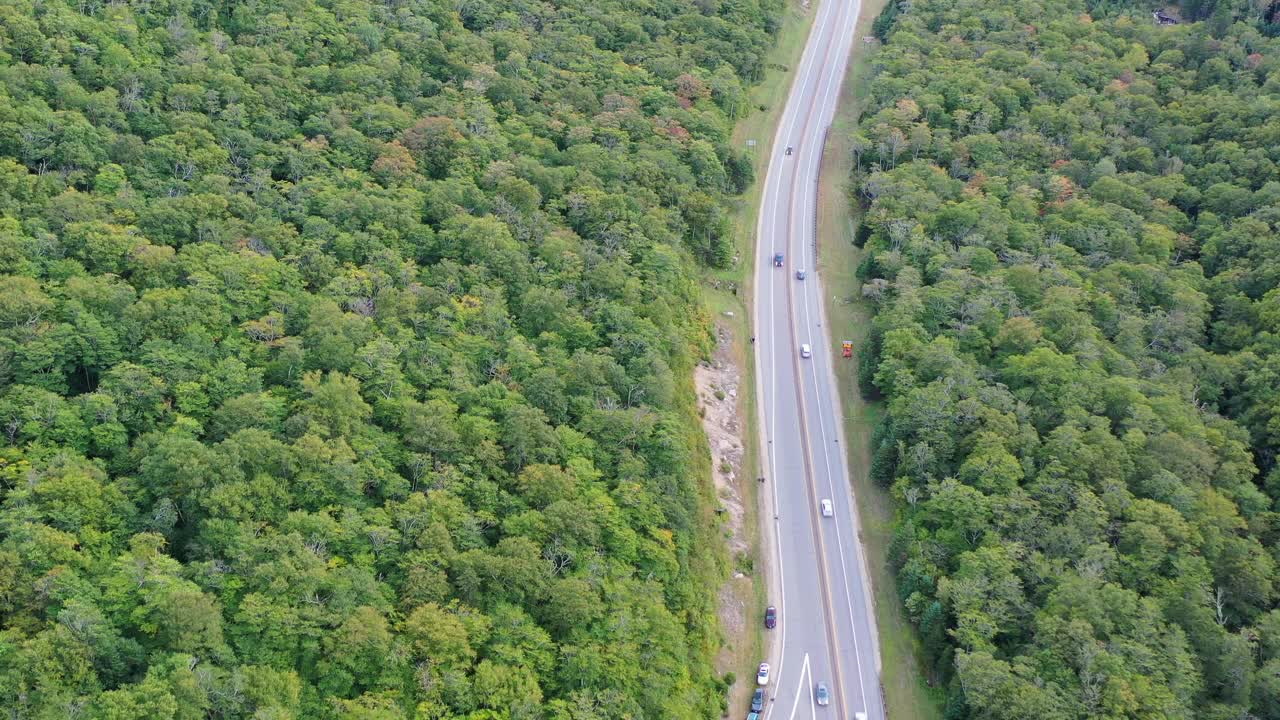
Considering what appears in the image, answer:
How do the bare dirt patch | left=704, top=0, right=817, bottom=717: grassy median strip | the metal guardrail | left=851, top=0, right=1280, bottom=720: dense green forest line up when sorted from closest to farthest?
left=851, top=0, right=1280, bottom=720: dense green forest → left=704, top=0, right=817, bottom=717: grassy median strip → the bare dirt patch → the metal guardrail

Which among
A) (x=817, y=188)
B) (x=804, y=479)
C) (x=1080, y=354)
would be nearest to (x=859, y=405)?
(x=804, y=479)

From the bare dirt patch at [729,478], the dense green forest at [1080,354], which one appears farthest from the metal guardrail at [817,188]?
the bare dirt patch at [729,478]

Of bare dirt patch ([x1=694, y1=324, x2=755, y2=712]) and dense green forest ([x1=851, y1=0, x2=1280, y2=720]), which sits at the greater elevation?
dense green forest ([x1=851, y1=0, x2=1280, y2=720])

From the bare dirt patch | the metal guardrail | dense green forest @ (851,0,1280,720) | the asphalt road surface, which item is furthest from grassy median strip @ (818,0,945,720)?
the bare dirt patch

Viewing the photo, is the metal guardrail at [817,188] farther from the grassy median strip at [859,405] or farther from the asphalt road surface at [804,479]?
the grassy median strip at [859,405]

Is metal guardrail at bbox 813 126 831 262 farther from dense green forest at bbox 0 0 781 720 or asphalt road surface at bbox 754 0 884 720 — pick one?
dense green forest at bbox 0 0 781 720
